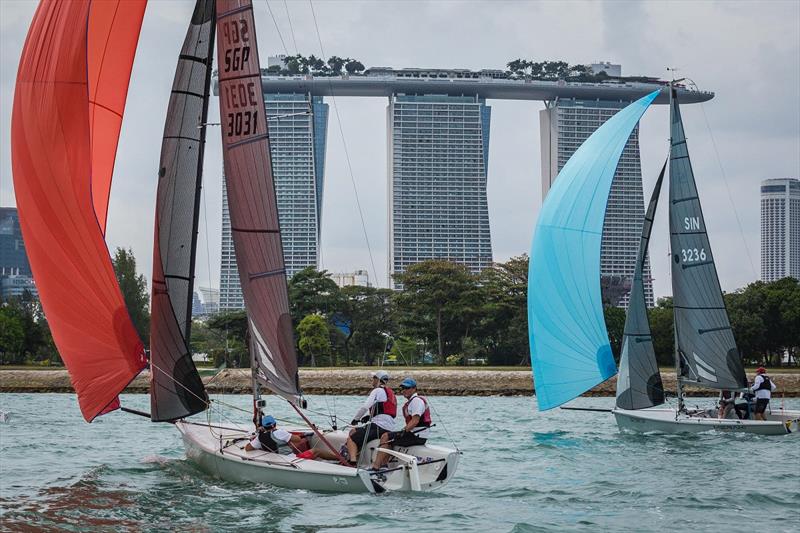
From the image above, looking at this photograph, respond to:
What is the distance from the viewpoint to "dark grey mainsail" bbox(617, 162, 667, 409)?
23531 mm

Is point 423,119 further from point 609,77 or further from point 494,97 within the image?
point 609,77

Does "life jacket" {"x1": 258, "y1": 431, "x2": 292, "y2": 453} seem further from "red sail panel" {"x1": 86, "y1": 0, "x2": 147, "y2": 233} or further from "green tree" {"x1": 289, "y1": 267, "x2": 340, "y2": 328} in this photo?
"green tree" {"x1": 289, "y1": 267, "x2": 340, "y2": 328}

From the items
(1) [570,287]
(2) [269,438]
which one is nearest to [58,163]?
(2) [269,438]

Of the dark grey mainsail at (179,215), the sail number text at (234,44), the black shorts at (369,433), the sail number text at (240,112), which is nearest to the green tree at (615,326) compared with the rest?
the dark grey mainsail at (179,215)

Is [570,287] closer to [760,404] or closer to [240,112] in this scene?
[760,404]

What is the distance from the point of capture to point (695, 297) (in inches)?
926

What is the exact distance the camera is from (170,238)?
14.9m

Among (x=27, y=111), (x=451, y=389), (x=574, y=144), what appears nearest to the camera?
(x=27, y=111)

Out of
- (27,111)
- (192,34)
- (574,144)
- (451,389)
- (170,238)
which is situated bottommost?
(451,389)

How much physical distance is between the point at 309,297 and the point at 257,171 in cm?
4591

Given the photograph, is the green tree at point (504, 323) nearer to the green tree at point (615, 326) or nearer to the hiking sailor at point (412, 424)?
the green tree at point (615, 326)

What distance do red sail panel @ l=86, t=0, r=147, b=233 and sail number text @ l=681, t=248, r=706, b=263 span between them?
1293 centimetres

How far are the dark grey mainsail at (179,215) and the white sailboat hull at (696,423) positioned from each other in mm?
10488

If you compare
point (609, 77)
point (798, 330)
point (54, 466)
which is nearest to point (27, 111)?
point (54, 466)
